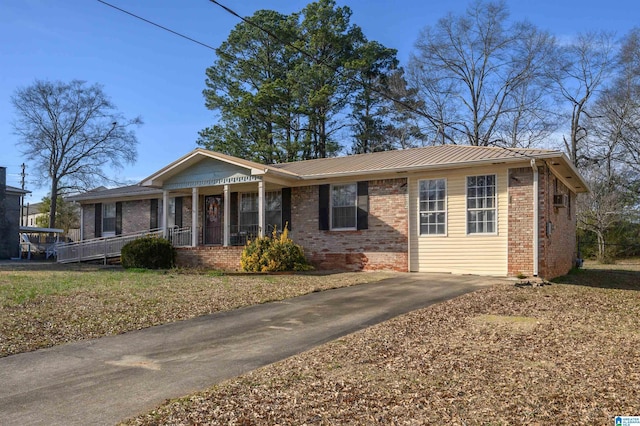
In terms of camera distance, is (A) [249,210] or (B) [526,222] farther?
(A) [249,210]

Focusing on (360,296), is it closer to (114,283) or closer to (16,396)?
(114,283)

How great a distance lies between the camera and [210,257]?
59.1 feet

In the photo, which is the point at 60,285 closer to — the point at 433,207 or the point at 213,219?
the point at 213,219

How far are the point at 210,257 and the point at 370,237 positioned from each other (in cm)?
583

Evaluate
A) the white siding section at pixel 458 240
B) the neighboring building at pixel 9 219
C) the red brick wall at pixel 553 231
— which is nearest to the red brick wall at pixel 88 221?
the neighboring building at pixel 9 219

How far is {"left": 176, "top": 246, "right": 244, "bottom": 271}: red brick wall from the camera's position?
1739 cm

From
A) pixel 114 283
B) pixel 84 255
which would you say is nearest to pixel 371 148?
pixel 84 255

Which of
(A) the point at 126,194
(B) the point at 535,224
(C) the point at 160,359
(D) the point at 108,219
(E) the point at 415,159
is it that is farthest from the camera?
(D) the point at 108,219

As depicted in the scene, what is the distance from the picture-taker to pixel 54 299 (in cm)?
968

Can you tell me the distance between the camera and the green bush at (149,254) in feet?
59.4

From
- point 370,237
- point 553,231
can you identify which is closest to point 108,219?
point 370,237

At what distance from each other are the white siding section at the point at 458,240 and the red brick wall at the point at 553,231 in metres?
0.93

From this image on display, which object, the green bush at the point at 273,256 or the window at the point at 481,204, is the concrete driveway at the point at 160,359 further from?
the green bush at the point at 273,256

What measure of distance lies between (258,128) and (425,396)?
Result: 31904 millimetres
